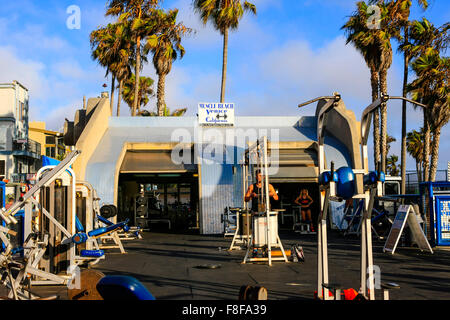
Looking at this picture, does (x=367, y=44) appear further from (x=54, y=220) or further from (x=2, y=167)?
(x=2, y=167)

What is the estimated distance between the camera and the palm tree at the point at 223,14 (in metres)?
27.5

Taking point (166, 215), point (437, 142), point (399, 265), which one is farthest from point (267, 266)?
point (437, 142)

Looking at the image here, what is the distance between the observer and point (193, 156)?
21.7 m

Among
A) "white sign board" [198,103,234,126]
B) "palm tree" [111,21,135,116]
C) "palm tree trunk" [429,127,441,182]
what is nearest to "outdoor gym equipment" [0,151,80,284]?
"white sign board" [198,103,234,126]

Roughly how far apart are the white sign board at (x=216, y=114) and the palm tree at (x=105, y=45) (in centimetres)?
1350

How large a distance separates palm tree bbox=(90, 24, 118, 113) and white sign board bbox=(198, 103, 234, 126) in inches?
531

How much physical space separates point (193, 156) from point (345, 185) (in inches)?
649

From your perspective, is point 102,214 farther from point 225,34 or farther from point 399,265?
point 225,34

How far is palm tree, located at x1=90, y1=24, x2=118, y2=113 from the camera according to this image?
34531 millimetres

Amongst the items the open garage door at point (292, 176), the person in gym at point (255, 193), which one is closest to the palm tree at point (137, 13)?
the open garage door at point (292, 176)

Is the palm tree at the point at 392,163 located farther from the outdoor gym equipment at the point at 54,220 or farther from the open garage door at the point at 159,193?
the outdoor gym equipment at the point at 54,220

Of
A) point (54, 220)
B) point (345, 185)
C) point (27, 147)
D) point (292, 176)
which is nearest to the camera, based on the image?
point (345, 185)

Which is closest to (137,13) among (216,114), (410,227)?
(216,114)

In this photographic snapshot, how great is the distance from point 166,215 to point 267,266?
1388cm
